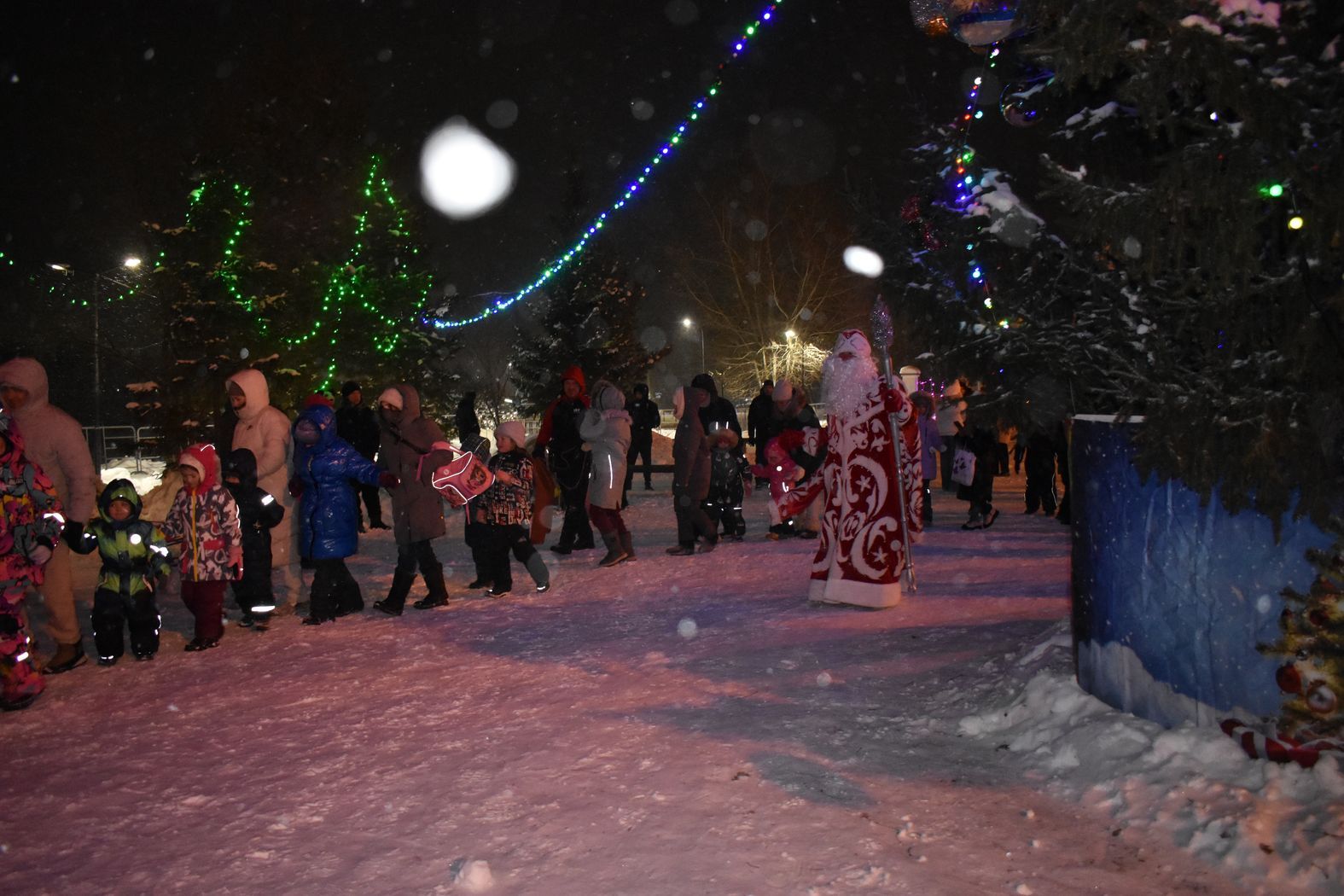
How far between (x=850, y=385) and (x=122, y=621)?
5.67 meters

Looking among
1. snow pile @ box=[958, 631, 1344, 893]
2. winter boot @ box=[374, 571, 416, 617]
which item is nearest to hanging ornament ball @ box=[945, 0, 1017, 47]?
snow pile @ box=[958, 631, 1344, 893]

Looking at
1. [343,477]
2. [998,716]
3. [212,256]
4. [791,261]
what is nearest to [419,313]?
[212,256]

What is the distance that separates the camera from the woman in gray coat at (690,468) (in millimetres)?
11352

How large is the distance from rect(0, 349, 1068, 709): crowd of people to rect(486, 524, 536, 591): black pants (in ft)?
0.06

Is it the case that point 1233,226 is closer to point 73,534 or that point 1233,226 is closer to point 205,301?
point 73,534

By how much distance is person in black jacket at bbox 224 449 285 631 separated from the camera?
8.28 metres

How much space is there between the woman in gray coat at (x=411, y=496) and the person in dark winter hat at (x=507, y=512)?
1.62 feet

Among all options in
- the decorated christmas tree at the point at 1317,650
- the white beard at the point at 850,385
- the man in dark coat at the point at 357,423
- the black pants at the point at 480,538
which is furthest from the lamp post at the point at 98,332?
the decorated christmas tree at the point at 1317,650

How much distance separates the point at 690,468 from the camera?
1140 cm

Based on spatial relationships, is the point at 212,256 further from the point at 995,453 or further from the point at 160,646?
the point at 995,453

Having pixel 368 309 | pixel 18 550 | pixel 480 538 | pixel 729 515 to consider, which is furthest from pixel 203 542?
pixel 368 309

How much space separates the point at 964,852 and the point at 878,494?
4.58 meters

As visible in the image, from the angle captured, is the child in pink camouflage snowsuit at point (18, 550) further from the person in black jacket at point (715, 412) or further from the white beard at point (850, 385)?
the person in black jacket at point (715, 412)

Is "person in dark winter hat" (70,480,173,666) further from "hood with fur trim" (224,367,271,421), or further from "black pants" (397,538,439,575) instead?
"black pants" (397,538,439,575)
